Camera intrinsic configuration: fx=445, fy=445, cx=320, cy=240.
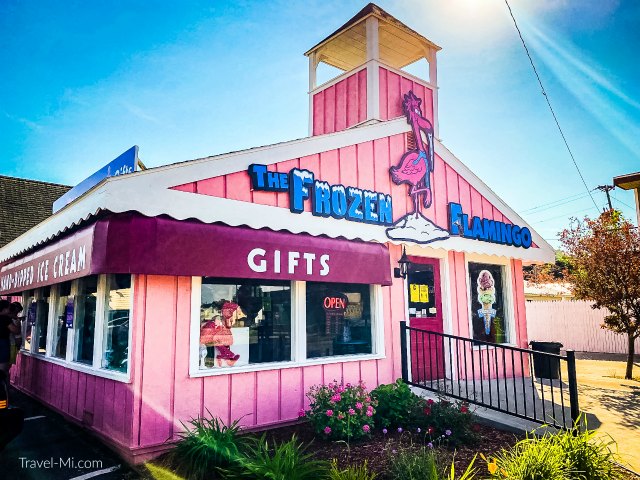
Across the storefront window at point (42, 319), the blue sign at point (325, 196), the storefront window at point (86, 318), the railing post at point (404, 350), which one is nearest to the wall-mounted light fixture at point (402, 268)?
the blue sign at point (325, 196)

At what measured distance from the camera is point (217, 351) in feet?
19.3

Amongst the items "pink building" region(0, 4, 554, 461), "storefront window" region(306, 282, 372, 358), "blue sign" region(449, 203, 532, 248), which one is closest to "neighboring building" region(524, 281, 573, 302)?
"blue sign" region(449, 203, 532, 248)

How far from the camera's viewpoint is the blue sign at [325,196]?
247 inches

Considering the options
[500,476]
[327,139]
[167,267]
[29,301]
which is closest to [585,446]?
[500,476]

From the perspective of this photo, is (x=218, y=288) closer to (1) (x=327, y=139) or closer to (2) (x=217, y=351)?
(2) (x=217, y=351)

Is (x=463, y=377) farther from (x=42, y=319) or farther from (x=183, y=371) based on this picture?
(x=42, y=319)

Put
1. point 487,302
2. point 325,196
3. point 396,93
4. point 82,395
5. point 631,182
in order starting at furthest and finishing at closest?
point 631,182 → point 487,302 → point 396,93 → point 325,196 → point 82,395

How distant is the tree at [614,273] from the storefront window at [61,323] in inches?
450

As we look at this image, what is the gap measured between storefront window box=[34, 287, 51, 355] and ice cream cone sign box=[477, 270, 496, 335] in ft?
28.8

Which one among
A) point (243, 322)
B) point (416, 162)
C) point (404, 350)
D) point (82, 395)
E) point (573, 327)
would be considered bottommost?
point (82, 395)

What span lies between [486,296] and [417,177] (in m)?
3.18

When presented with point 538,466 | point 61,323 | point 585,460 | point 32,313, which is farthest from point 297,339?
point 32,313

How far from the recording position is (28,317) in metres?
9.65

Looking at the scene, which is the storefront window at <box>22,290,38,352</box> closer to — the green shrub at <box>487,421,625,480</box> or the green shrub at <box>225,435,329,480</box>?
the green shrub at <box>225,435,329,480</box>
